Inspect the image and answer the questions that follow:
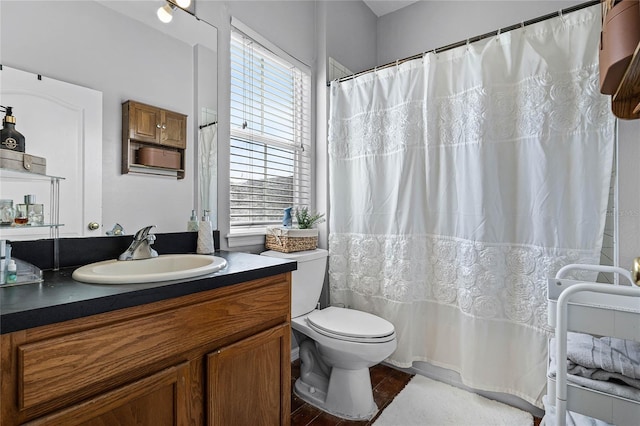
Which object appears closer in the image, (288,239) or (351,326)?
(351,326)

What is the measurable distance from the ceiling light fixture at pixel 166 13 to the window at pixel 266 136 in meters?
0.38

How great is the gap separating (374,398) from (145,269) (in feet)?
4.50

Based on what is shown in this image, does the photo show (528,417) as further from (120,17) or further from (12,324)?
(120,17)

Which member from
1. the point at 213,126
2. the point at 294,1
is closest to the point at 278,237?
the point at 213,126

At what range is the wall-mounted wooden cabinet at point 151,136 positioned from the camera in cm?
134

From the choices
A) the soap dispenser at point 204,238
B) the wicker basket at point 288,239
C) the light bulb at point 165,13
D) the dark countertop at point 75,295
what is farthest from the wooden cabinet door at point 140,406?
the light bulb at point 165,13

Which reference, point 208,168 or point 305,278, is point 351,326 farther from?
point 208,168

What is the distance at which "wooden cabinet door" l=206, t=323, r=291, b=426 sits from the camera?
1050mm

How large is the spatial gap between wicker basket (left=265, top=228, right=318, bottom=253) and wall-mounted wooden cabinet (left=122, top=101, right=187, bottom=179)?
640mm

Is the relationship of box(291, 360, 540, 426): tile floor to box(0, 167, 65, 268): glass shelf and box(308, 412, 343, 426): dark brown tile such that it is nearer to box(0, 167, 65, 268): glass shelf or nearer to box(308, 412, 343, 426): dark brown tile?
box(308, 412, 343, 426): dark brown tile

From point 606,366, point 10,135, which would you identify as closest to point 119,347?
point 10,135

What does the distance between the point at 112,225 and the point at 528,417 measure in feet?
6.94

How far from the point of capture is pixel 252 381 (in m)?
1.17

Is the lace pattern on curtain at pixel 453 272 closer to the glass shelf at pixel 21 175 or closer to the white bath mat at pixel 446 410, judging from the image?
the white bath mat at pixel 446 410
